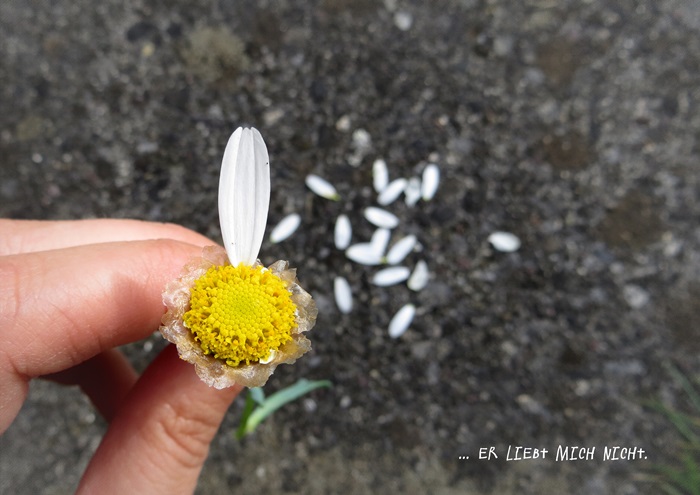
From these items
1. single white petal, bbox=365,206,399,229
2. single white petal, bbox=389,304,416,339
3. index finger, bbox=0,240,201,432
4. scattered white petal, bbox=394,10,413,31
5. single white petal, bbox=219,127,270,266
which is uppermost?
single white petal, bbox=219,127,270,266

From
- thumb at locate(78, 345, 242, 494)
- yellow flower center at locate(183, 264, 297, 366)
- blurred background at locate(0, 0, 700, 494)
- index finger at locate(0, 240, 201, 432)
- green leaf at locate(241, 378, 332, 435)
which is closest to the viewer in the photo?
yellow flower center at locate(183, 264, 297, 366)

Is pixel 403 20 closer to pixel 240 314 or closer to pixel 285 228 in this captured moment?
pixel 285 228

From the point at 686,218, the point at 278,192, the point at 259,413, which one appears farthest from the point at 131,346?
the point at 686,218

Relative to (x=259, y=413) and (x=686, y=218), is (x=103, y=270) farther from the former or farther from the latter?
(x=686, y=218)

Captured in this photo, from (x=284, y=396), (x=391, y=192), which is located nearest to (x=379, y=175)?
(x=391, y=192)

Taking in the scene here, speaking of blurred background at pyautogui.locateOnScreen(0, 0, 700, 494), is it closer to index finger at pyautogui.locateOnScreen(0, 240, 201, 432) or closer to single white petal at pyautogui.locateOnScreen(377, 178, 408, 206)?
single white petal at pyautogui.locateOnScreen(377, 178, 408, 206)

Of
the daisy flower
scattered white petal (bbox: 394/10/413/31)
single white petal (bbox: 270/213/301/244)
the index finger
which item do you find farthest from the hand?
scattered white petal (bbox: 394/10/413/31)
